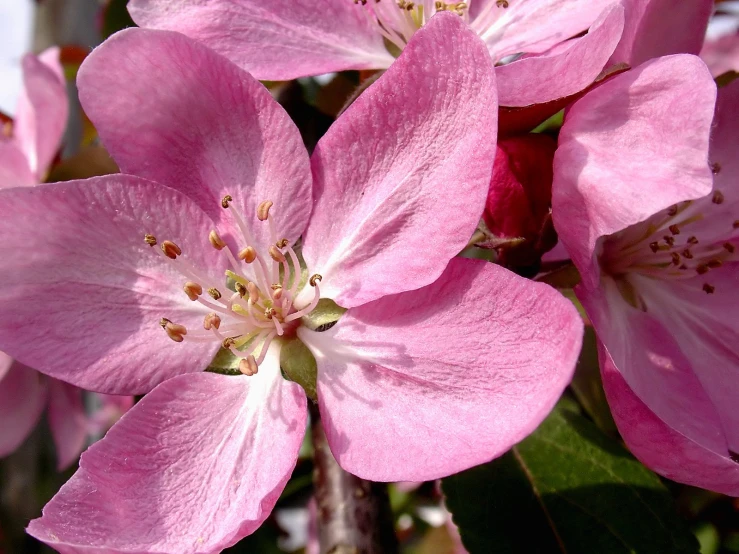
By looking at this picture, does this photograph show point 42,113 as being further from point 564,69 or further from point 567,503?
point 567,503

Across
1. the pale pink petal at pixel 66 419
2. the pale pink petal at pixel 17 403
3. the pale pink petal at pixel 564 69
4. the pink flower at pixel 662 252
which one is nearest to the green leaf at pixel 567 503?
the pink flower at pixel 662 252

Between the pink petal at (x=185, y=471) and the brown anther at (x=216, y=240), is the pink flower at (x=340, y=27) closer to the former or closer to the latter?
the brown anther at (x=216, y=240)

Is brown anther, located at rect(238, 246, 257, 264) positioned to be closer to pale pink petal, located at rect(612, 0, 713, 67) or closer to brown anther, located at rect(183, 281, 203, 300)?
brown anther, located at rect(183, 281, 203, 300)

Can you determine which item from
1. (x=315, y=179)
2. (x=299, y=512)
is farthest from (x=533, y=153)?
(x=299, y=512)

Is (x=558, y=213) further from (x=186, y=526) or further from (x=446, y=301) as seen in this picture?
(x=186, y=526)

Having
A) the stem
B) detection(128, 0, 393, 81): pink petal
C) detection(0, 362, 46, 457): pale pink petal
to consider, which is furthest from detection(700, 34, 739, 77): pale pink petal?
detection(0, 362, 46, 457): pale pink petal

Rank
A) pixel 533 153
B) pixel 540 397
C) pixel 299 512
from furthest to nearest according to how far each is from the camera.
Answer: pixel 299 512 → pixel 533 153 → pixel 540 397

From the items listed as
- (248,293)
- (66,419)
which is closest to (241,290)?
(248,293)

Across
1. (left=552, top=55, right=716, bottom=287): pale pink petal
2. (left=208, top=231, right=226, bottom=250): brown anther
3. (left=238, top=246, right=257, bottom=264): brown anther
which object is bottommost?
(left=238, top=246, right=257, bottom=264): brown anther

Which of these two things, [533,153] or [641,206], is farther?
[533,153]
